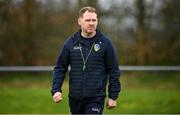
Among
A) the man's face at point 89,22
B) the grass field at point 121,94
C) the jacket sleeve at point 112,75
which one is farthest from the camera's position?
the grass field at point 121,94

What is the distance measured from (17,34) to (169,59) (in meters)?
4.53

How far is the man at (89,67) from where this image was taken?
17.3 ft

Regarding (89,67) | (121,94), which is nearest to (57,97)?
(89,67)

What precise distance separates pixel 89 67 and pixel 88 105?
1.30ft

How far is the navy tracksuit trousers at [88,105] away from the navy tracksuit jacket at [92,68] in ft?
0.18

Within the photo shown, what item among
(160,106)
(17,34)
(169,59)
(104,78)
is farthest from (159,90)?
(104,78)

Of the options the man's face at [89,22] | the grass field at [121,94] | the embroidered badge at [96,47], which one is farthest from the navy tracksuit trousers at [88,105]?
the grass field at [121,94]

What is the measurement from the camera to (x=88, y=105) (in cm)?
536

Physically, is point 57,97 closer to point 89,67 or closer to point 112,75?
point 89,67

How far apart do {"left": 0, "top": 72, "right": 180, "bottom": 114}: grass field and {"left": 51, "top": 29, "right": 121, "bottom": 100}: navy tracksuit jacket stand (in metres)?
5.30

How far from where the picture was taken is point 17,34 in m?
15.6

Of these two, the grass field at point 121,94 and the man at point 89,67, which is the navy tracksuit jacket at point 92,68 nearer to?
the man at point 89,67

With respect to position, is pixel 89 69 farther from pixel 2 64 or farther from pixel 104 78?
pixel 2 64

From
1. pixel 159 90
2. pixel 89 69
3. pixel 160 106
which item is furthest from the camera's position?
pixel 159 90
